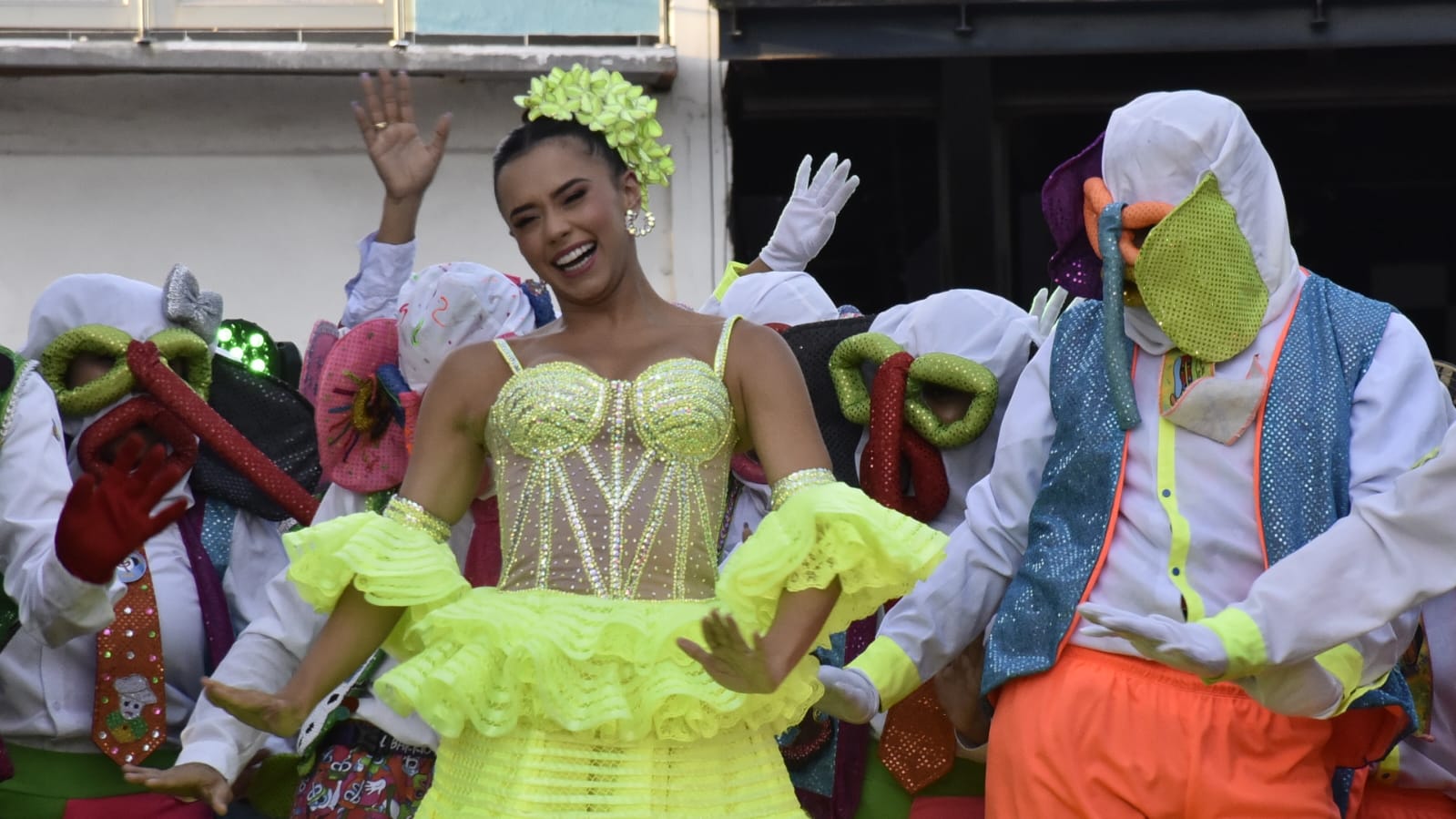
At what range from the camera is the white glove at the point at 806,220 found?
6.12m

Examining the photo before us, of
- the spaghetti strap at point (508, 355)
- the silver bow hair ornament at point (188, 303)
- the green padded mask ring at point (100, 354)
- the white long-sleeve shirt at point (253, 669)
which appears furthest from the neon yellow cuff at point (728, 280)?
the spaghetti strap at point (508, 355)

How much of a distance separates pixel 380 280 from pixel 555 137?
71.3 inches

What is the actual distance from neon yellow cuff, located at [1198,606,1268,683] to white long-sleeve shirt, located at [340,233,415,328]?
2560 millimetres

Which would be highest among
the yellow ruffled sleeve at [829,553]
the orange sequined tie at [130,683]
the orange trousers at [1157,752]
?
the yellow ruffled sleeve at [829,553]

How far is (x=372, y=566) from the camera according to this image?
132 inches

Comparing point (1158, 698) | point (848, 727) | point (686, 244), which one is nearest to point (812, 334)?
point (848, 727)

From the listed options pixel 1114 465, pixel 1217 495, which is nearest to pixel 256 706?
pixel 1114 465

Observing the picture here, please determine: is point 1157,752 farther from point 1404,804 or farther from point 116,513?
point 116,513

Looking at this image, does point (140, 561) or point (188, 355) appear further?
point (188, 355)

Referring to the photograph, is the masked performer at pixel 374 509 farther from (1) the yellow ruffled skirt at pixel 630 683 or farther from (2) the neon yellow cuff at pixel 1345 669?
(2) the neon yellow cuff at pixel 1345 669

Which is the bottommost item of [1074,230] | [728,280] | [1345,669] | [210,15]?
[1345,669]

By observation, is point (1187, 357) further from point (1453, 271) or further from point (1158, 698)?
point (1453, 271)

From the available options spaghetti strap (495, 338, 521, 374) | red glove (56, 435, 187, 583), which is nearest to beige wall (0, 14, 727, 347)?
red glove (56, 435, 187, 583)

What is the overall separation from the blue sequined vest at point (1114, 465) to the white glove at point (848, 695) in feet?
0.76
